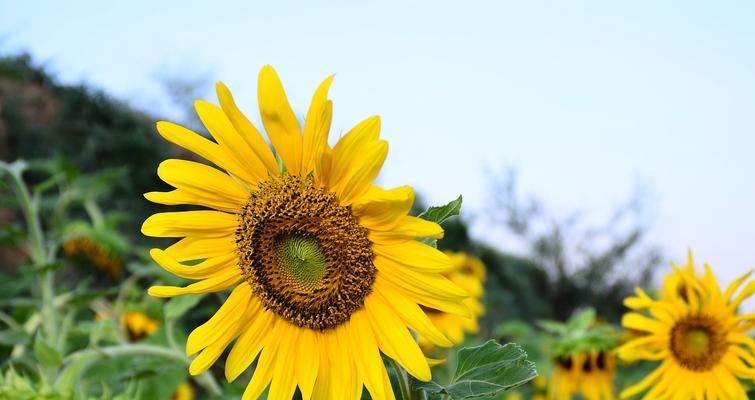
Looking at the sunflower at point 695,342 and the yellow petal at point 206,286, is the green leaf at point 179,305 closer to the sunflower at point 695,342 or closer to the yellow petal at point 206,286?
the yellow petal at point 206,286

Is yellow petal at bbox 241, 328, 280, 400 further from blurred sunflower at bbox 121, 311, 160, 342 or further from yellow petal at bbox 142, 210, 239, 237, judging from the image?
blurred sunflower at bbox 121, 311, 160, 342

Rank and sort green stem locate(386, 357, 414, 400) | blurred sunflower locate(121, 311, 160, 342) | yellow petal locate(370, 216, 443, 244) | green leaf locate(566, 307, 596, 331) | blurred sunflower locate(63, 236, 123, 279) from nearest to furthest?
yellow petal locate(370, 216, 443, 244) → green stem locate(386, 357, 414, 400) → green leaf locate(566, 307, 596, 331) → blurred sunflower locate(121, 311, 160, 342) → blurred sunflower locate(63, 236, 123, 279)

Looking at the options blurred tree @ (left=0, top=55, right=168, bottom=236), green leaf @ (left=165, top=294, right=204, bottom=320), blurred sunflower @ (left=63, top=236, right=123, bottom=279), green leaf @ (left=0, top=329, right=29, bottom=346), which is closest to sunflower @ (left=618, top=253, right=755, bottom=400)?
green leaf @ (left=165, top=294, right=204, bottom=320)

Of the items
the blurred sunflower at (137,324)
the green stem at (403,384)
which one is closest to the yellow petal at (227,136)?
the green stem at (403,384)

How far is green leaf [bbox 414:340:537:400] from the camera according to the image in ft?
3.06

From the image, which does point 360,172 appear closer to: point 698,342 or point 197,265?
point 197,265

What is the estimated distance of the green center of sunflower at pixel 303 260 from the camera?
1.08m

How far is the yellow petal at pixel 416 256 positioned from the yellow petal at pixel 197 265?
0.23 m

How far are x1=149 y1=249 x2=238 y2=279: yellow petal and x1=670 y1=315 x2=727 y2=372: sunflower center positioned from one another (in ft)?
3.22

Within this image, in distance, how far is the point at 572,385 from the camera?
7.67 ft

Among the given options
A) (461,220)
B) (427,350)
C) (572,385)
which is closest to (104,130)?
(461,220)

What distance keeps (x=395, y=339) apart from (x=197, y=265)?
0.98ft

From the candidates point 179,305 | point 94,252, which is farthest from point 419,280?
point 94,252

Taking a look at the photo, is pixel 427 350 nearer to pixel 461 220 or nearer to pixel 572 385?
pixel 572 385
